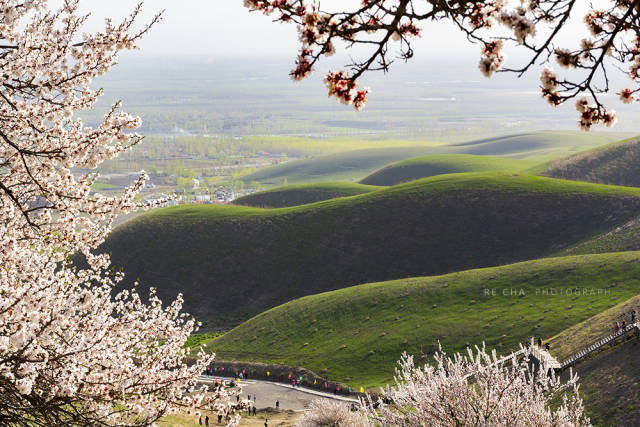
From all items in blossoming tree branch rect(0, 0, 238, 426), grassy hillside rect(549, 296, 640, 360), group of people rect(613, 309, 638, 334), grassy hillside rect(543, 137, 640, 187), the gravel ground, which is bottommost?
the gravel ground

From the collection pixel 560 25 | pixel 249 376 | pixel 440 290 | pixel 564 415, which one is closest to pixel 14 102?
pixel 560 25

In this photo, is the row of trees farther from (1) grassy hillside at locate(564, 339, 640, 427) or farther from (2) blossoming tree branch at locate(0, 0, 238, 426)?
(1) grassy hillside at locate(564, 339, 640, 427)

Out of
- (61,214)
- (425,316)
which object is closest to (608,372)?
(425,316)

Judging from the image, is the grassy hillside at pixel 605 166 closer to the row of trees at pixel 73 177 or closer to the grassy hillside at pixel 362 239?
the grassy hillside at pixel 362 239

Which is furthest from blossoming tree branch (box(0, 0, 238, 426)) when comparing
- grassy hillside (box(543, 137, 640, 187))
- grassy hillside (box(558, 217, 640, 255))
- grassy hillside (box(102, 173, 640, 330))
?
grassy hillside (box(543, 137, 640, 187))

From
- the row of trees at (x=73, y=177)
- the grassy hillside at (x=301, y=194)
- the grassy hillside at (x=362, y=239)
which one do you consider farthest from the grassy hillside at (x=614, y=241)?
the row of trees at (x=73, y=177)

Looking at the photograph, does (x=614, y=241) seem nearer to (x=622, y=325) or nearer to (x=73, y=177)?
(x=622, y=325)
